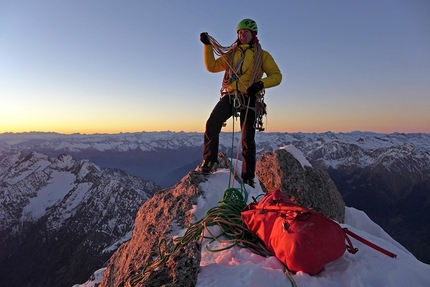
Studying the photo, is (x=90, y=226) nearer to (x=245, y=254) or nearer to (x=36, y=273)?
(x=36, y=273)

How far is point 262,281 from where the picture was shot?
301cm

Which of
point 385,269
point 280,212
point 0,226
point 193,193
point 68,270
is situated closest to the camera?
point 385,269

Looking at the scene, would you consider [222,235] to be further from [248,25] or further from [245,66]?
[248,25]

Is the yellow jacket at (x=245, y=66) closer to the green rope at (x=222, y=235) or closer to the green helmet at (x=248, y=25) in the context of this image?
the green helmet at (x=248, y=25)

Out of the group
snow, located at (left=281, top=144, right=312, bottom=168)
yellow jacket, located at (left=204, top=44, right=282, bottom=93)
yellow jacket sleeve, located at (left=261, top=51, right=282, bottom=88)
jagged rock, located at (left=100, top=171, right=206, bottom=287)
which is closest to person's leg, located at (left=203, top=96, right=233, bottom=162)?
yellow jacket, located at (left=204, top=44, right=282, bottom=93)

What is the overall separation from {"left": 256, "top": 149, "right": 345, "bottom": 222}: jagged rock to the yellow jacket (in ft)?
13.1

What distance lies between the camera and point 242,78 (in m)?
6.45

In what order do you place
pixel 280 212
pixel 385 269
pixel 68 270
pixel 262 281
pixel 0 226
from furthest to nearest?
pixel 0 226
pixel 68 270
pixel 280 212
pixel 385 269
pixel 262 281

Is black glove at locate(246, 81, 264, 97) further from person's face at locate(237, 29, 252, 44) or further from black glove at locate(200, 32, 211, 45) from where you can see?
black glove at locate(200, 32, 211, 45)

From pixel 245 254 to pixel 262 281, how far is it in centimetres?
65

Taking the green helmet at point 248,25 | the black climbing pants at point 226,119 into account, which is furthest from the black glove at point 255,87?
the green helmet at point 248,25

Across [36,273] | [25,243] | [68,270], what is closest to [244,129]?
[68,270]

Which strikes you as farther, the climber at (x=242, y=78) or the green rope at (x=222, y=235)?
the climber at (x=242, y=78)

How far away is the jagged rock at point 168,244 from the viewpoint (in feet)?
10.5
